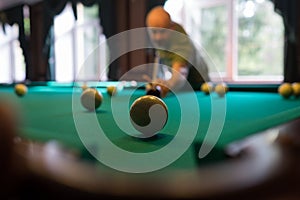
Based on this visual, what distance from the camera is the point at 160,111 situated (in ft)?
2.91

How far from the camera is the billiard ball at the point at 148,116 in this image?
86 cm

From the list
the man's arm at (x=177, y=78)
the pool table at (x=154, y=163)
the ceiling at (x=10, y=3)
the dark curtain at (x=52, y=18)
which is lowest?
the pool table at (x=154, y=163)

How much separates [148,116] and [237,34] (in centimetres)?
410

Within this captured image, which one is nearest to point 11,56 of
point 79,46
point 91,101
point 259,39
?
point 79,46

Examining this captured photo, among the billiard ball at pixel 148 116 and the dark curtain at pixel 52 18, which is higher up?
the dark curtain at pixel 52 18

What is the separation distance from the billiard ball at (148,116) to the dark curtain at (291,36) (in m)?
3.17

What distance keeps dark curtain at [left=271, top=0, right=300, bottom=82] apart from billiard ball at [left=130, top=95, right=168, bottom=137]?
3.17 meters

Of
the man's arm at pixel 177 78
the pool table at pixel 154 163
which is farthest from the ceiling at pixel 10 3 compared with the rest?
the pool table at pixel 154 163

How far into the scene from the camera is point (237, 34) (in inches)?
183

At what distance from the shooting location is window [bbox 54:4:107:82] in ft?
20.4

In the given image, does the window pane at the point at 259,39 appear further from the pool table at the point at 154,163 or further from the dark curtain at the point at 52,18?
the pool table at the point at 154,163

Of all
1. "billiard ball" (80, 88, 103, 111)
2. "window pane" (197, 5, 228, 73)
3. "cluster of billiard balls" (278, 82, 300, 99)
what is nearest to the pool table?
"billiard ball" (80, 88, 103, 111)

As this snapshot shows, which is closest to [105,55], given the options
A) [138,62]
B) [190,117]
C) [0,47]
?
[138,62]

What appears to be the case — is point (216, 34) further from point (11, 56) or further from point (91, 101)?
point (11, 56)
